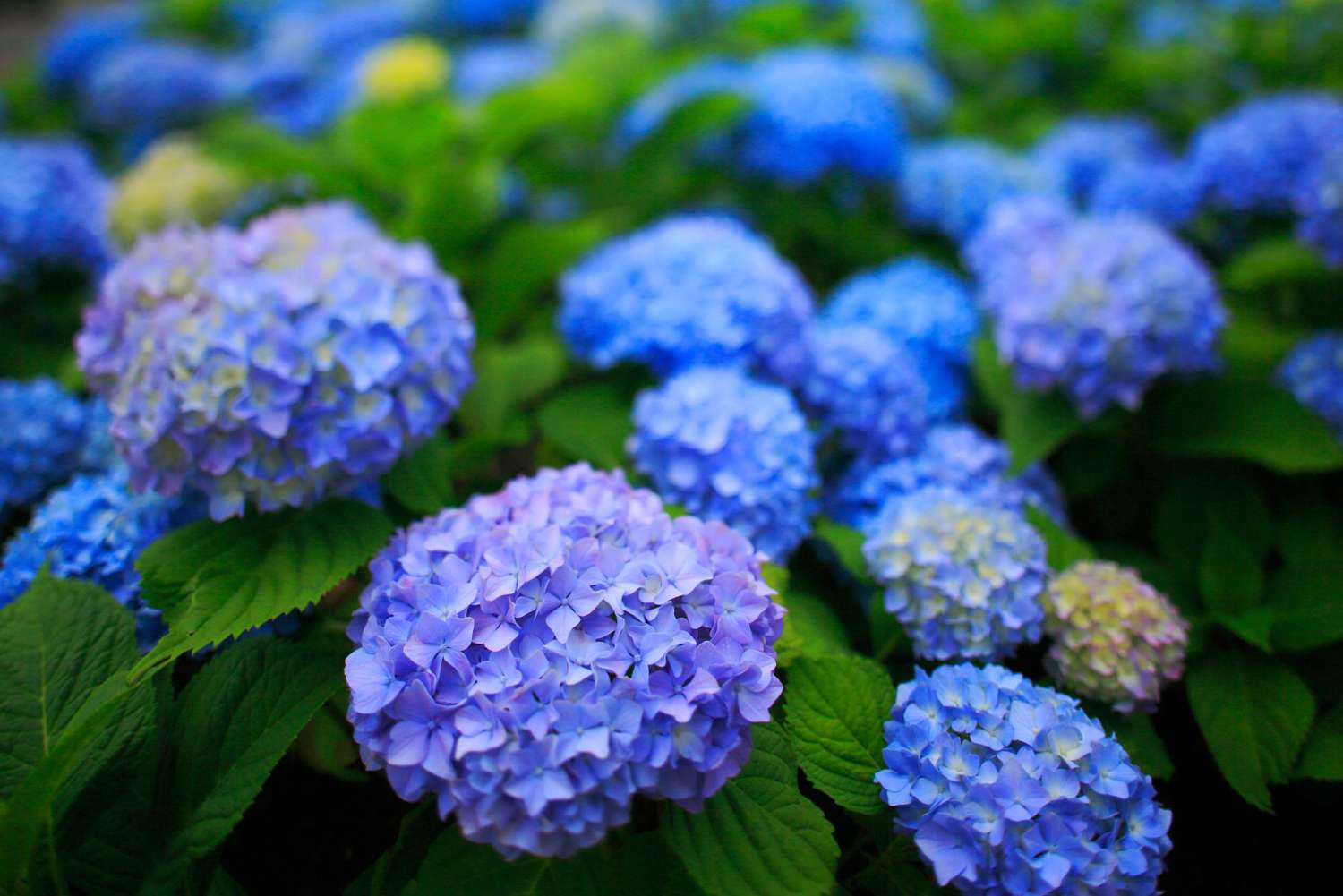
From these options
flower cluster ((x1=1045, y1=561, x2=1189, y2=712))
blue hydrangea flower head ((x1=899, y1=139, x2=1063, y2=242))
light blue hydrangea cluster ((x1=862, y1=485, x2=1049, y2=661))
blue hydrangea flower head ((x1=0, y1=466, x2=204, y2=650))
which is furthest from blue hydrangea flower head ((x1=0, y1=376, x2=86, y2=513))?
blue hydrangea flower head ((x1=899, y1=139, x2=1063, y2=242))

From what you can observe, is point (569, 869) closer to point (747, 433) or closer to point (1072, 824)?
point (1072, 824)

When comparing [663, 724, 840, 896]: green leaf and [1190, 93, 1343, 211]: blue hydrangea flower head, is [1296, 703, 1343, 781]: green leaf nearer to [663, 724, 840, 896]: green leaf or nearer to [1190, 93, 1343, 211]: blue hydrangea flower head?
[663, 724, 840, 896]: green leaf

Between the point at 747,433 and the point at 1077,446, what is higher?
the point at 747,433

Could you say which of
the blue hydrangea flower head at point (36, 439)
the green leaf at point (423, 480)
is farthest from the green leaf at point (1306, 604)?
the blue hydrangea flower head at point (36, 439)

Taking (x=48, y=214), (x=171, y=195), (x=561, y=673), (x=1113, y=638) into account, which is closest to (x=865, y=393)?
(x=1113, y=638)

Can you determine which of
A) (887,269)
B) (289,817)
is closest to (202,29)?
(887,269)

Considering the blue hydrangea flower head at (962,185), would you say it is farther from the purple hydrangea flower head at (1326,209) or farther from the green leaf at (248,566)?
the green leaf at (248,566)
